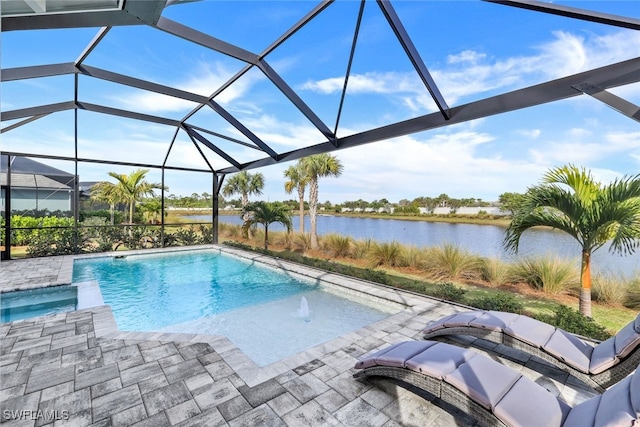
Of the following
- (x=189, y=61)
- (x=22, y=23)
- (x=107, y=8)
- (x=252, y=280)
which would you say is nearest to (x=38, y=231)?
(x=252, y=280)

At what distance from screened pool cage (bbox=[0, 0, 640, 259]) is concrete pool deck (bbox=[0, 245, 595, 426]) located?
336 centimetres

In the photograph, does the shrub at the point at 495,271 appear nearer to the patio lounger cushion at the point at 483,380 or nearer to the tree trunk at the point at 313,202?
the patio lounger cushion at the point at 483,380

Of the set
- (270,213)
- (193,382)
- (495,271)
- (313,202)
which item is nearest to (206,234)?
(270,213)

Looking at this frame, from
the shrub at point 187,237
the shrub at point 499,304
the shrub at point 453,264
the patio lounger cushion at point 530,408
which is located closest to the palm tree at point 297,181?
the shrub at point 187,237

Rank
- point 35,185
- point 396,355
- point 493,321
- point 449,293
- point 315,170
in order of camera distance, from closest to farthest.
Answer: point 396,355
point 493,321
point 449,293
point 35,185
point 315,170

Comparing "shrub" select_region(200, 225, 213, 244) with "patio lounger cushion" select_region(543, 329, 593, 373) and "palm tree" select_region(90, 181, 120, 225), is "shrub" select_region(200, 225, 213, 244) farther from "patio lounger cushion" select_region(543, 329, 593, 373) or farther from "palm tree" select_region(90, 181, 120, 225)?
"patio lounger cushion" select_region(543, 329, 593, 373)

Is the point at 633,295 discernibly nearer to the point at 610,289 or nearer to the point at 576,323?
the point at 610,289

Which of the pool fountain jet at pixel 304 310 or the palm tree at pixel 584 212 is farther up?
the palm tree at pixel 584 212

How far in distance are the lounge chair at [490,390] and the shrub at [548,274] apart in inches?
196

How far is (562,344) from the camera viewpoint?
3.14 metres

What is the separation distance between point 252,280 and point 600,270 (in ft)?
28.1

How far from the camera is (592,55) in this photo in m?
3.62

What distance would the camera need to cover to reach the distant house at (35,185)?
939 centimetres

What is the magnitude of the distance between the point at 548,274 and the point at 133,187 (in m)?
15.2
